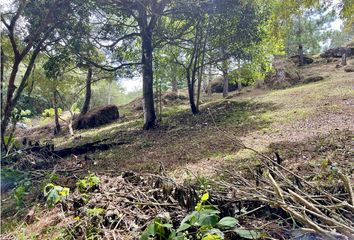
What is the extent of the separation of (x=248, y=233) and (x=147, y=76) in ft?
23.8

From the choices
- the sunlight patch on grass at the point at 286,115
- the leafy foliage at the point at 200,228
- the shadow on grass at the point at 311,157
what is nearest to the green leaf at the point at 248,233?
the leafy foliage at the point at 200,228

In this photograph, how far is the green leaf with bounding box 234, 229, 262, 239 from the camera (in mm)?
1776

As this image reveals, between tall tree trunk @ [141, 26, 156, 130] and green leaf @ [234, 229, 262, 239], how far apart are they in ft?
23.0

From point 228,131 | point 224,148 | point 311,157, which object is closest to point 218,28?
point 228,131

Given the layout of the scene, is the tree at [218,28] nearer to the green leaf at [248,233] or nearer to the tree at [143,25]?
the tree at [143,25]

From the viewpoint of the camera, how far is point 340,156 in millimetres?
3512

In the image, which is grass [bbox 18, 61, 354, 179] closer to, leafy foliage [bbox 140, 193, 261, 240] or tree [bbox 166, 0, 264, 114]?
leafy foliage [bbox 140, 193, 261, 240]

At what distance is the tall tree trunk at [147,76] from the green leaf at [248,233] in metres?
7.02

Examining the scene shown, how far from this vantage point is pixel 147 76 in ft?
28.4

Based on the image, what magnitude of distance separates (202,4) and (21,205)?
20.2 ft

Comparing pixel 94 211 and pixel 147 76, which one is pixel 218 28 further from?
pixel 94 211

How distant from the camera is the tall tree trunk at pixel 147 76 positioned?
839cm

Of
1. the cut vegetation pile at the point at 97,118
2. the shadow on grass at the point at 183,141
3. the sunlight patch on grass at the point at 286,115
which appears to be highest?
the cut vegetation pile at the point at 97,118

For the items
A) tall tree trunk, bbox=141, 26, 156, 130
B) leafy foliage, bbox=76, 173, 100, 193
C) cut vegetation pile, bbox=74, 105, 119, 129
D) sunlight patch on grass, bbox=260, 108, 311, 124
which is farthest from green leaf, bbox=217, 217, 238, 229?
cut vegetation pile, bbox=74, 105, 119, 129
